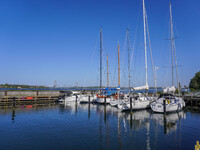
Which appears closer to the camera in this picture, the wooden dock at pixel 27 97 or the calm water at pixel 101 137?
the calm water at pixel 101 137

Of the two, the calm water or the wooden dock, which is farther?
the wooden dock

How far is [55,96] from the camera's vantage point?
56.6m

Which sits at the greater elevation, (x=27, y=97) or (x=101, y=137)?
(x=27, y=97)

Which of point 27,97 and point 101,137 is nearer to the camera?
point 101,137

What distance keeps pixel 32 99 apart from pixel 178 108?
42.1 m

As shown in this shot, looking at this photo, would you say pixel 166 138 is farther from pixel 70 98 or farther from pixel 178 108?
pixel 70 98

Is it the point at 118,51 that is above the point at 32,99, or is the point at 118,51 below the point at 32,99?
above

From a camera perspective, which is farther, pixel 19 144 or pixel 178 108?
pixel 178 108

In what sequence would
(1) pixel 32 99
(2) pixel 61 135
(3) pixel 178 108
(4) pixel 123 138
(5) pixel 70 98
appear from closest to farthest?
(4) pixel 123 138 → (2) pixel 61 135 → (3) pixel 178 108 → (1) pixel 32 99 → (5) pixel 70 98

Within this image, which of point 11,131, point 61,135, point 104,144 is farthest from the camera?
point 11,131

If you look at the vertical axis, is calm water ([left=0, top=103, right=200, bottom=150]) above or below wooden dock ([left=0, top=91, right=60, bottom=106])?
below

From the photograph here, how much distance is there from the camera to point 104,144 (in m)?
15.6

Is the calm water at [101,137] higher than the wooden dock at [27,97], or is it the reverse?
the wooden dock at [27,97]

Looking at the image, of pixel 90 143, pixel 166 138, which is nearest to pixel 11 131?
pixel 90 143
